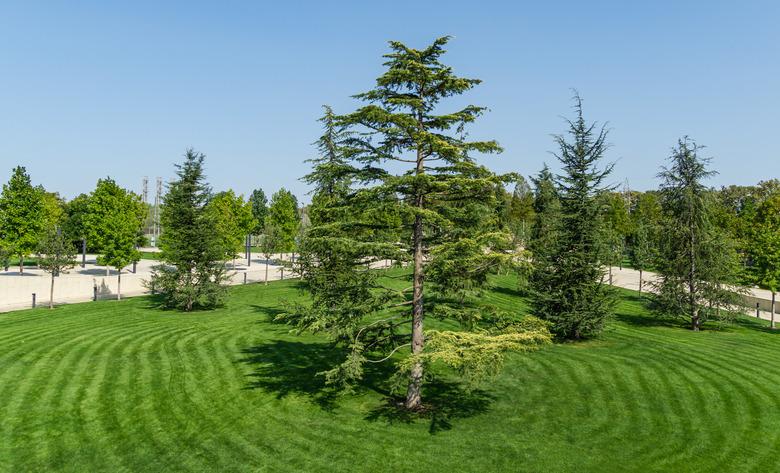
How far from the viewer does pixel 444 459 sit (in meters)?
11.6

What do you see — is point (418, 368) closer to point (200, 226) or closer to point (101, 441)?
point (101, 441)

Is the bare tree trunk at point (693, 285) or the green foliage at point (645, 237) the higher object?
the green foliage at point (645, 237)

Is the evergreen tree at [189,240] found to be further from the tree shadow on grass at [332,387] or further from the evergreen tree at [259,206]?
the evergreen tree at [259,206]

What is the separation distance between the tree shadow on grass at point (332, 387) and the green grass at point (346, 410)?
9cm

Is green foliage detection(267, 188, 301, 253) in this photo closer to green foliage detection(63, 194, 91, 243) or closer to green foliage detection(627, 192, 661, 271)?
green foliage detection(63, 194, 91, 243)

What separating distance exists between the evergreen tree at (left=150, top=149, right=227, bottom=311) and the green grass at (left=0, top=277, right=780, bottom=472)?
6.79m

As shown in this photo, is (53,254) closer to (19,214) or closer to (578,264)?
(19,214)

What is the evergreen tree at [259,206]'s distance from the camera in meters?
104

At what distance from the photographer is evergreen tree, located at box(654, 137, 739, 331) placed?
28272 mm

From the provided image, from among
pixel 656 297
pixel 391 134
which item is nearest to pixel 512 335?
pixel 391 134

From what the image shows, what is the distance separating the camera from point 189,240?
30.1 meters

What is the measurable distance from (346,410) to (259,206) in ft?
345

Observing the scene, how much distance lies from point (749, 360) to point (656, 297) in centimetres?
915

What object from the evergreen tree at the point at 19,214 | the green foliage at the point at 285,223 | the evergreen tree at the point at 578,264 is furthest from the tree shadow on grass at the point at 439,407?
the green foliage at the point at 285,223
